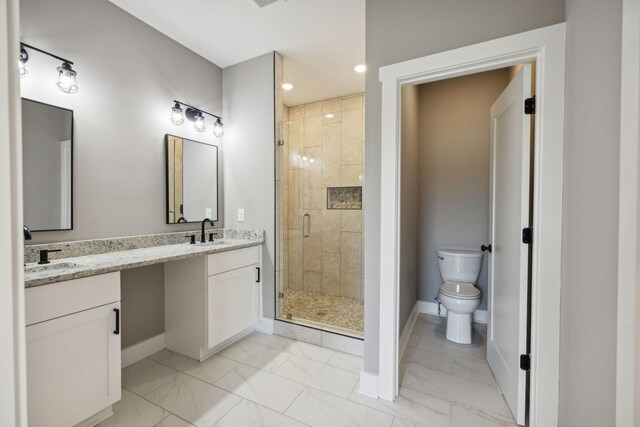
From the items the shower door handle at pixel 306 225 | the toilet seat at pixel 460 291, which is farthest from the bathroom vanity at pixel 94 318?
the toilet seat at pixel 460 291

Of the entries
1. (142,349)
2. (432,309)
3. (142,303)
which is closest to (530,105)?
(432,309)

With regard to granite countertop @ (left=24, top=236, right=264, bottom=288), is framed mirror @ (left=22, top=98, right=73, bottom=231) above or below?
above

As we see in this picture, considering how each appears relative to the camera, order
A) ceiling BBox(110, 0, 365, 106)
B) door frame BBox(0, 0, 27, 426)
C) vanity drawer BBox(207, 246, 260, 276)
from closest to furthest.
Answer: door frame BBox(0, 0, 27, 426), ceiling BBox(110, 0, 365, 106), vanity drawer BBox(207, 246, 260, 276)

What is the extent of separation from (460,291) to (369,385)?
125 cm

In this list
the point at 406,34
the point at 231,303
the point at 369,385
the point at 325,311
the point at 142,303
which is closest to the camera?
the point at 406,34

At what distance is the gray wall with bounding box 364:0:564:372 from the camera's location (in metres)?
1.40

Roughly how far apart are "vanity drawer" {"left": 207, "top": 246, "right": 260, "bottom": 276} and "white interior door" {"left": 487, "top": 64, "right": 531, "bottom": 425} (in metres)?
2.04

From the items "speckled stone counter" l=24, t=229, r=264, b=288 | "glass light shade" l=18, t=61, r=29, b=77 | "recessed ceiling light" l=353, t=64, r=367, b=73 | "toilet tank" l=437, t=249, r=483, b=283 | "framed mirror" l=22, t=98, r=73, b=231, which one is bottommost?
"toilet tank" l=437, t=249, r=483, b=283

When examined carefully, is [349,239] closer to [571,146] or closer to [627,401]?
[571,146]

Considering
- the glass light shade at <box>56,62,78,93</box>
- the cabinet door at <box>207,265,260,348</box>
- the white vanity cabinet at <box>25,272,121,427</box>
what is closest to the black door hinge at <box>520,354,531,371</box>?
the cabinet door at <box>207,265,260,348</box>

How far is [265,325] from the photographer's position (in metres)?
2.68

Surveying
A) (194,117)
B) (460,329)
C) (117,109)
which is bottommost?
(460,329)

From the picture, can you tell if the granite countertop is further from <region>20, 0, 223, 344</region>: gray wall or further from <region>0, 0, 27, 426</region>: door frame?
<region>0, 0, 27, 426</region>: door frame

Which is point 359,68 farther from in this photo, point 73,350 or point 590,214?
point 73,350
